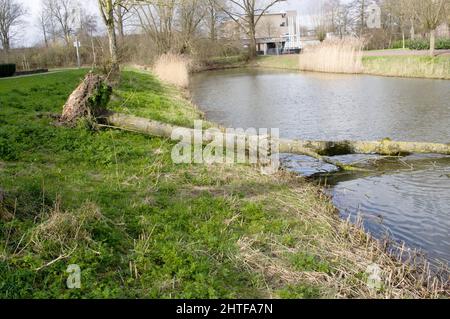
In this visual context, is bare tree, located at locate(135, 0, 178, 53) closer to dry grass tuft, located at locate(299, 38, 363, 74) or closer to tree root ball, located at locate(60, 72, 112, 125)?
dry grass tuft, located at locate(299, 38, 363, 74)

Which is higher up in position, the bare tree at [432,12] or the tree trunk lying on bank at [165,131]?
the bare tree at [432,12]

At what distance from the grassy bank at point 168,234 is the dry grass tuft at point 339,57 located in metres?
25.5

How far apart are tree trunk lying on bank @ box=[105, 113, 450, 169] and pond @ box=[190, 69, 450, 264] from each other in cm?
30

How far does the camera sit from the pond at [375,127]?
7434 millimetres

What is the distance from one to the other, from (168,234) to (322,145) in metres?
5.71

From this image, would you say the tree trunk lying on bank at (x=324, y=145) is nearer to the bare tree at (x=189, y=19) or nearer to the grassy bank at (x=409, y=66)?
the grassy bank at (x=409, y=66)

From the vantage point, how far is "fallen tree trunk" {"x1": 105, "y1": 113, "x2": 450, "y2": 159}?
10133mm

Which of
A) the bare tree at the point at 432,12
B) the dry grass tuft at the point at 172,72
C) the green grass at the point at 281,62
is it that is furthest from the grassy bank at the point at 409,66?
the dry grass tuft at the point at 172,72

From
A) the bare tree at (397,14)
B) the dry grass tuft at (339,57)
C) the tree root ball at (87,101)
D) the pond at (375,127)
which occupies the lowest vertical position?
the pond at (375,127)

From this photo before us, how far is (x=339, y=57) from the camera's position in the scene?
3291 centimetres

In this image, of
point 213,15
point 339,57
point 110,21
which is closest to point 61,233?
point 110,21

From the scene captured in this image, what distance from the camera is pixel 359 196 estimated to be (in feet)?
28.3

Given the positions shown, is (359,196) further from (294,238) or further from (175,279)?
(175,279)

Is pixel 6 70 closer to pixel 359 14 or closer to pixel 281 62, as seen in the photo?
pixel 281 62
